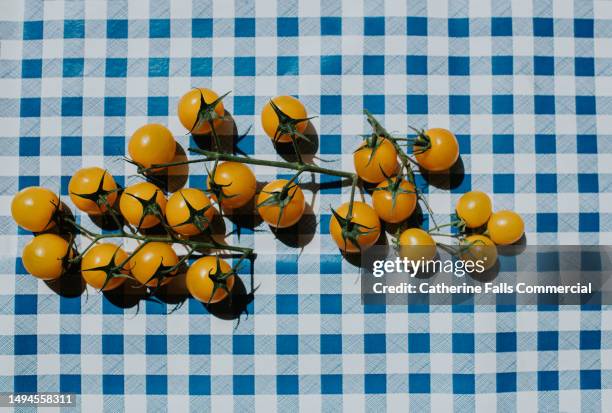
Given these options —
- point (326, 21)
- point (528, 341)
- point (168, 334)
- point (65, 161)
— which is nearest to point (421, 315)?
point (528, 341)

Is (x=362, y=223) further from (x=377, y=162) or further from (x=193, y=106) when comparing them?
(x=193, y=106)

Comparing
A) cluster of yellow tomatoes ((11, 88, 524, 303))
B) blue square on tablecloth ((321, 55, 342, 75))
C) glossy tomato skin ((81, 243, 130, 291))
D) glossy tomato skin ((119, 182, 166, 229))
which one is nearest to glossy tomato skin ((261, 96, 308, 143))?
cluster of yellow tomatoes ((11, 88, 524, 303))

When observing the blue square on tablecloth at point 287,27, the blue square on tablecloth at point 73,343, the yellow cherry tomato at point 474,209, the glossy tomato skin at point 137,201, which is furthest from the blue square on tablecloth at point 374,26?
the blue square on tablecloth at point 73,343

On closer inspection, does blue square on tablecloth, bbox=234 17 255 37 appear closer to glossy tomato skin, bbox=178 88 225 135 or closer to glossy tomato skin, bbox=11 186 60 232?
glossy tomato skin, bbox=178 88 225 135

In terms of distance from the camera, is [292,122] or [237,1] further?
[237,1]

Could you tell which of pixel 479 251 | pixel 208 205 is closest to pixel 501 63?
pixel 479 251

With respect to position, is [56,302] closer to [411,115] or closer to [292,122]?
[292,122]
